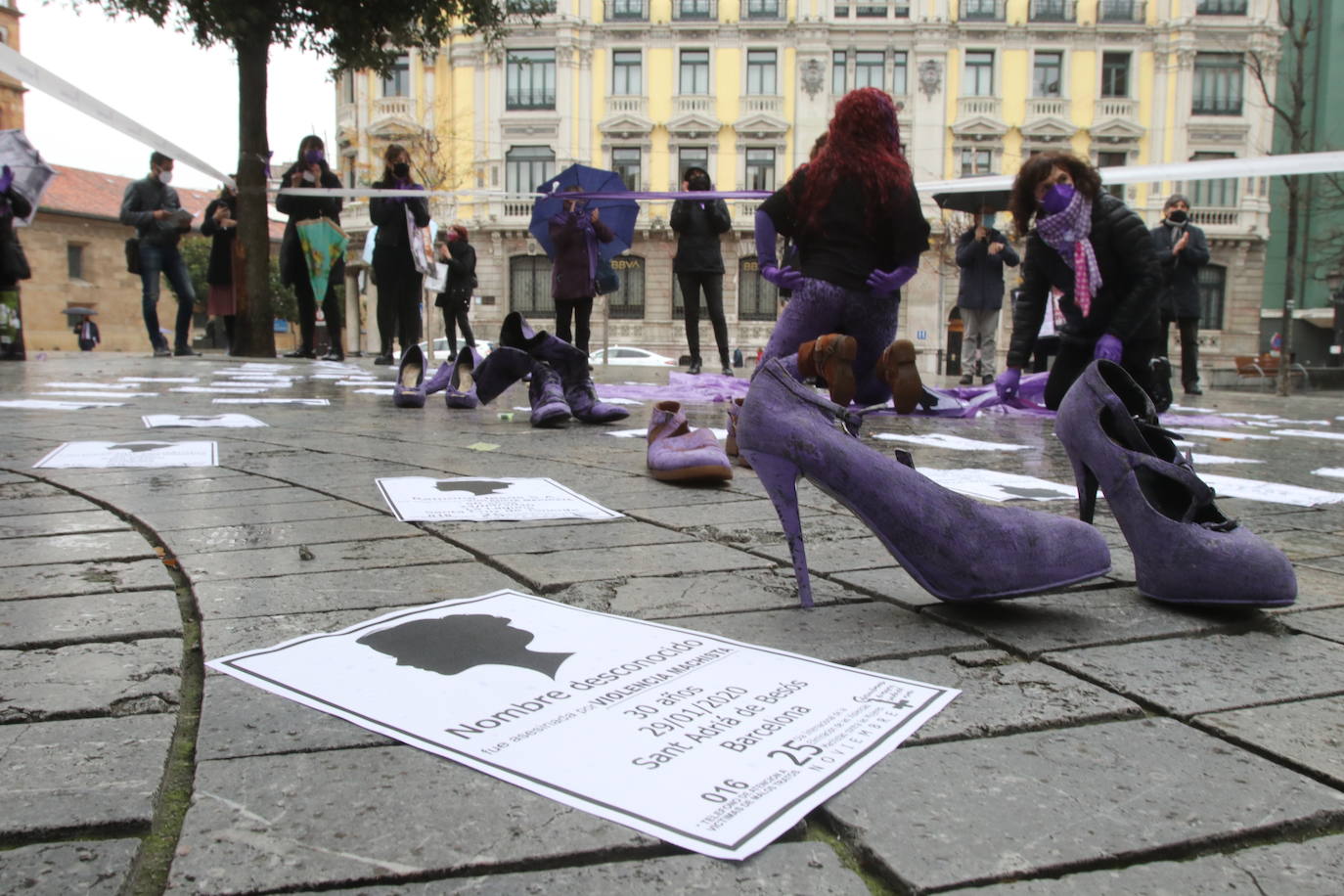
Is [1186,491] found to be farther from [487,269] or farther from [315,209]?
[487,269]

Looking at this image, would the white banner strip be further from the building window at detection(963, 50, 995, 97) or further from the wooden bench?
the building window at detection(963, 50, 995, 97)

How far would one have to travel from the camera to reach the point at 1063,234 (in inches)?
208

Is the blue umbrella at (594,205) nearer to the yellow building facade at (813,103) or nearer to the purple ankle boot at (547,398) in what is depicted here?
the purple ankle boot at (547,398)

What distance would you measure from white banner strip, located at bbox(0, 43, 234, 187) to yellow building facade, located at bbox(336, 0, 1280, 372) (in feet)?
89.6

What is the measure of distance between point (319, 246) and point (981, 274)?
6469 mm

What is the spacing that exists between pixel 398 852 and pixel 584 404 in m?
4.27

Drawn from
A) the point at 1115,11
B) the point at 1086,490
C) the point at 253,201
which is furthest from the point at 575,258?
the point at 1115,11

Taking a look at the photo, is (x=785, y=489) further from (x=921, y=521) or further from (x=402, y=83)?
(x=402, y=83)

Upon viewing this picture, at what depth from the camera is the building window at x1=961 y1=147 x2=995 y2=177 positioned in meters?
33.6

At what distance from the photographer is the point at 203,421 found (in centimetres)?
488

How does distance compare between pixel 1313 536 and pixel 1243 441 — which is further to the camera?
pixel 1243 441

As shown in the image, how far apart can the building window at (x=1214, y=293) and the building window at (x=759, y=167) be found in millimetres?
13933

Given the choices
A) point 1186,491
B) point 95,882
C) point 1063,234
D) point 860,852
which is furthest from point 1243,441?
point 95,882

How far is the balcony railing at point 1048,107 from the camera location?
1318 inches
